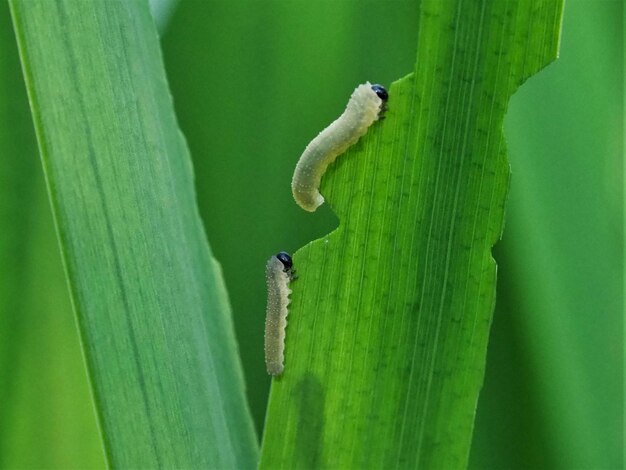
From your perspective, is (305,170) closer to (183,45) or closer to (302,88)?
(302,88)

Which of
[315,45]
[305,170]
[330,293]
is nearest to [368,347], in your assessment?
[330,293]

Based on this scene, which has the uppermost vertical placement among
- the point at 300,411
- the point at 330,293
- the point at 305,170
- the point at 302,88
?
the point at 302,88

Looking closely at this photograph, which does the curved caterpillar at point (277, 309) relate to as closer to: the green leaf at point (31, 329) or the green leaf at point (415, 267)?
the green leaf at point (415, 267)

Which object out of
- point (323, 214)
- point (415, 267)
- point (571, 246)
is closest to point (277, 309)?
point (415, 267)

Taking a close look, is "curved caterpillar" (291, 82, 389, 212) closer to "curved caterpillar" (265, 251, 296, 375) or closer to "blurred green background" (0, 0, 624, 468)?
"curved caterpillar" (265, 251, 296, 375)

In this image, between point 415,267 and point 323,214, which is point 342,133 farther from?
point 323,214

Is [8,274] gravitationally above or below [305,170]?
below
